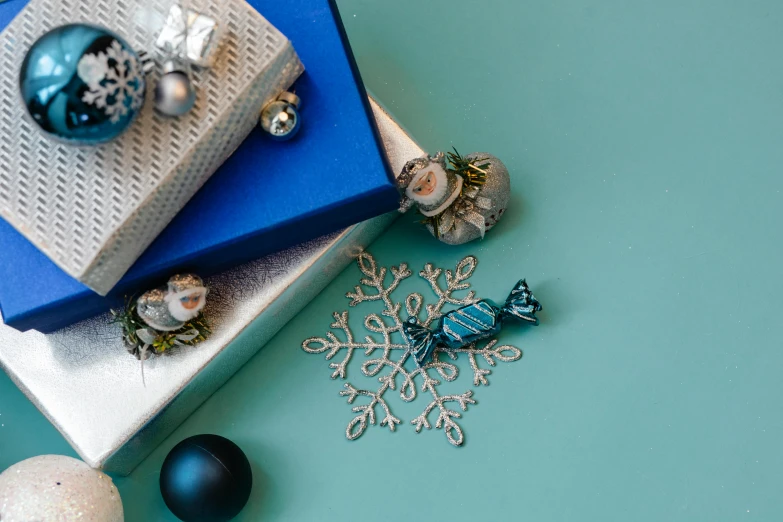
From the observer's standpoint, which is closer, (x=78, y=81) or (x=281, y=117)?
(x=78, y=81)

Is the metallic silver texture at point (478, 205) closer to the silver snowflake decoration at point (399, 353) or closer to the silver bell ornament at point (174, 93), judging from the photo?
the silver snowflake decoration at point (399, 353)

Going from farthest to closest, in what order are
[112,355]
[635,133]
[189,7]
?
[635,133] → [112,355] → [189,7]

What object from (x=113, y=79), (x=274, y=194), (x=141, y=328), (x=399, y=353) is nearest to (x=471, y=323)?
(x=399, y=353)

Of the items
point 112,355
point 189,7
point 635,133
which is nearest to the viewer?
point 189,7

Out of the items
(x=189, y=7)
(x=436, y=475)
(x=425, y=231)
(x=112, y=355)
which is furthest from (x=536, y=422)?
(x=189, y=7)

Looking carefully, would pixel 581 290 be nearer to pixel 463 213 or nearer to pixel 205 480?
pixel 463 213

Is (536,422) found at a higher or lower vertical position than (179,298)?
lower

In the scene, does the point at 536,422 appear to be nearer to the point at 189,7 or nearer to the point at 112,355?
the point at 112,355
